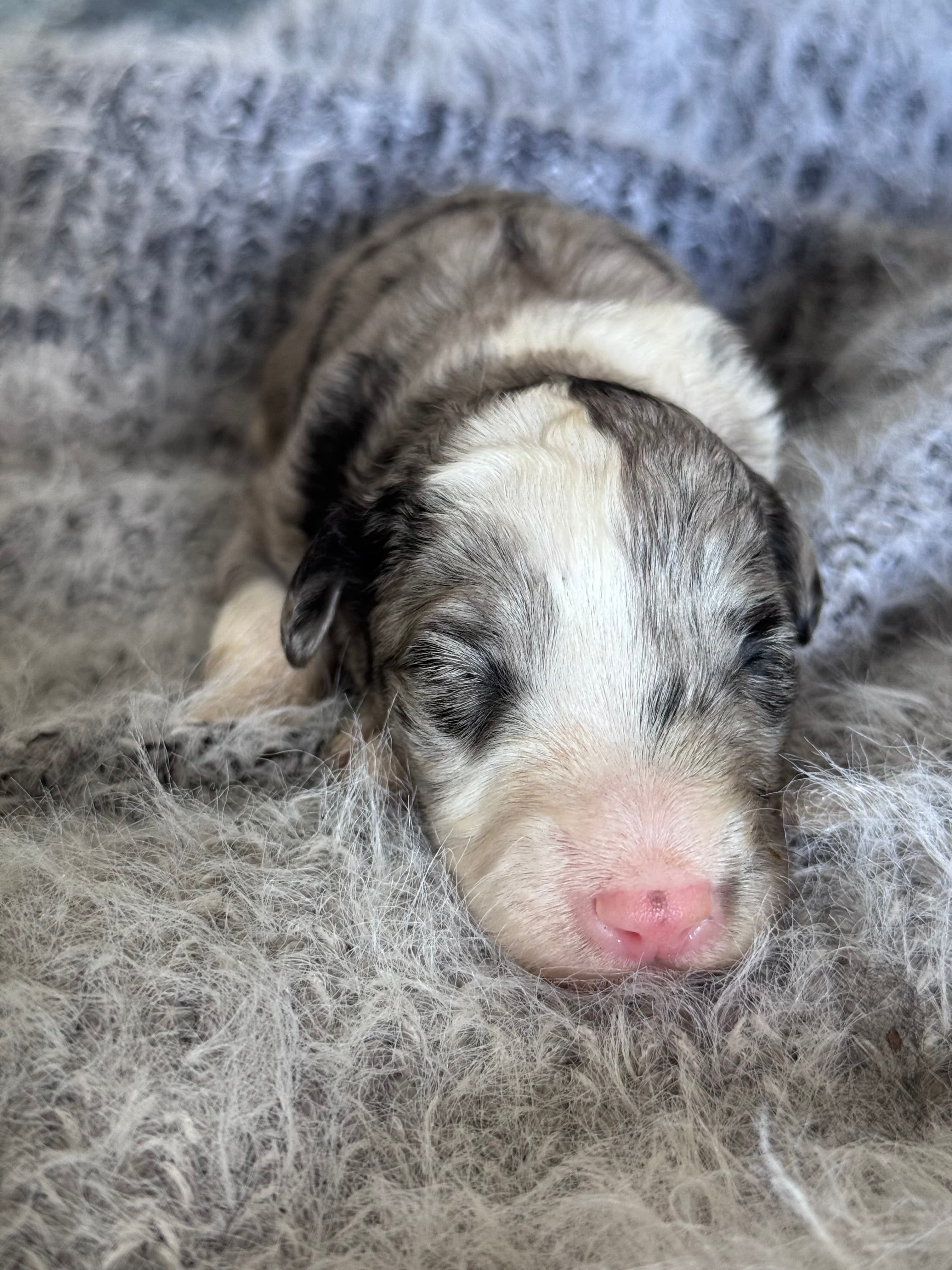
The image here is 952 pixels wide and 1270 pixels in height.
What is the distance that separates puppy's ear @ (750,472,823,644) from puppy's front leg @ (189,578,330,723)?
0.61 metres

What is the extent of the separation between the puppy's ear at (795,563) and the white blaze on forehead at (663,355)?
0.59 ft

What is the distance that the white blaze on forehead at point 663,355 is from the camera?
1.49 meters

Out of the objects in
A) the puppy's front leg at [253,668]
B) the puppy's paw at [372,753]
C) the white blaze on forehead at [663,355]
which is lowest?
the puppy's front leg at [253,668]

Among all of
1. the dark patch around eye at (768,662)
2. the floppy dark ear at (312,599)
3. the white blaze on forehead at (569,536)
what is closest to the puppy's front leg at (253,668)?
the floppy dark ear at (312,599)

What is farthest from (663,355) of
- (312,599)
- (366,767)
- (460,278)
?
(366,767)

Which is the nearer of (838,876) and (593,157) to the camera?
(838,876)

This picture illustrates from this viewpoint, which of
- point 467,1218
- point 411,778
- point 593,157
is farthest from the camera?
point 593,157

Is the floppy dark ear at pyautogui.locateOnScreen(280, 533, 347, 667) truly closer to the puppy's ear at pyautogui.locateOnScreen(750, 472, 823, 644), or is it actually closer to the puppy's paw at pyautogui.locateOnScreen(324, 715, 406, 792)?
the puppy's paw at pyautogui.locateOnScreen(324, 715, 406, 792)

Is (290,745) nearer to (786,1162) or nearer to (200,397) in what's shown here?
(786,1162)

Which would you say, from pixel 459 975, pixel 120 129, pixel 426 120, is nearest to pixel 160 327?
pixel 120 129

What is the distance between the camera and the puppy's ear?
1.25 m

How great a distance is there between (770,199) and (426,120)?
0.65m

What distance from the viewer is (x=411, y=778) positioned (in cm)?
121

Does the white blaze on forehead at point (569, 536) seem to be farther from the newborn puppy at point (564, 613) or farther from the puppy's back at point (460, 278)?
the puppy's back at point (460, 278)
